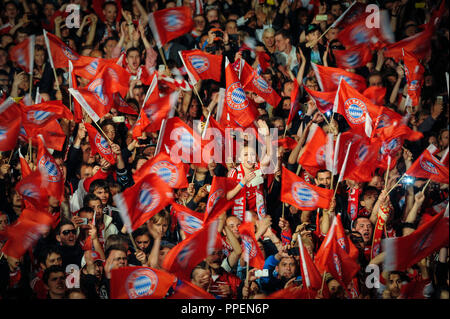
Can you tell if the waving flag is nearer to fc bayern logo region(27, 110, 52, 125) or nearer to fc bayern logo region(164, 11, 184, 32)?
fc bayern logo region(164, 11, 184, 32)

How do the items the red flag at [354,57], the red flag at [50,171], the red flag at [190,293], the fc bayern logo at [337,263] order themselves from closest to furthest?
the red flag at [190,293], the fc bayern logo at [337,263], the red flag at [50,171], the red flag at [354,57]

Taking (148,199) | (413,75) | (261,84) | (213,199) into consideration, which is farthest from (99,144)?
(413,75)

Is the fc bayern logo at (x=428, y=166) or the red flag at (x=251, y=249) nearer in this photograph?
the red flag at (x=251, y=249)

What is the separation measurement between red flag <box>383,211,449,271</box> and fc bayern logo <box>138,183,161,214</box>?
1852 millimetres

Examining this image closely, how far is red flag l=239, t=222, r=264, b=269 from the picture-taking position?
4738 mm

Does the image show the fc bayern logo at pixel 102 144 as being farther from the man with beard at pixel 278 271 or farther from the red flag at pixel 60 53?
the man with beard at pixel 278 271

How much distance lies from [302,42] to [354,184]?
223 centimetres

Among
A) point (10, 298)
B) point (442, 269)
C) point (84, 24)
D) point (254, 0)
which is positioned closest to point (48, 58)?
point (84, 24)

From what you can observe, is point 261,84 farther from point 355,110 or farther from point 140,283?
point 140,283

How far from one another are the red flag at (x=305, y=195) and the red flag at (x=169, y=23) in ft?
7.29

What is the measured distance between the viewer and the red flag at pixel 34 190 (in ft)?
16.8

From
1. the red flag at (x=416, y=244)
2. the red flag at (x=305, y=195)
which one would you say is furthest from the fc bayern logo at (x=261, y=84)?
the red flag at (x=416, y=244)

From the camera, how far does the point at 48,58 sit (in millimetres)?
6859

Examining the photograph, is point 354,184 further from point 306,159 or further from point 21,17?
point 21,17
